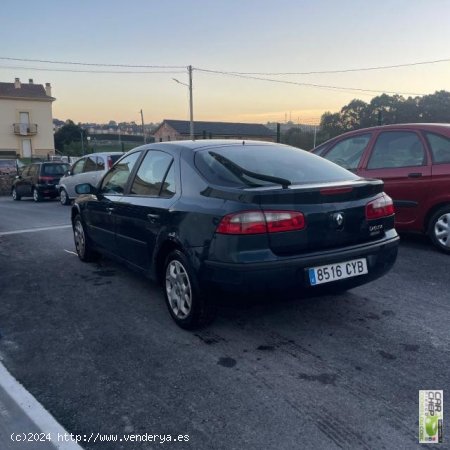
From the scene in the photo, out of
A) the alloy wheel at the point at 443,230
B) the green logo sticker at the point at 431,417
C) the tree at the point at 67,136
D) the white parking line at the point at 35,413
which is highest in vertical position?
the tree at the point at 67,136

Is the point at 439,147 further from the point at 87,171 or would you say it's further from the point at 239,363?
the point at 87,171

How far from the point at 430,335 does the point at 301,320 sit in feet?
3.27

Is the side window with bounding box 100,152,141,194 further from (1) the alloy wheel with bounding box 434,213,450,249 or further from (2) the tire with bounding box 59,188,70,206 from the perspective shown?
(2) the tire with bounding box 59,188,70,206

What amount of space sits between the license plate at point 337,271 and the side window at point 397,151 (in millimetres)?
3068

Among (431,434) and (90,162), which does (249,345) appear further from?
(90,162)

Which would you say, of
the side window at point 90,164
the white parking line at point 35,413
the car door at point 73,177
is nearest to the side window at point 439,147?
the white parking line at point 35,413

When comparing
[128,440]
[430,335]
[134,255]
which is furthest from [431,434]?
[134,255]

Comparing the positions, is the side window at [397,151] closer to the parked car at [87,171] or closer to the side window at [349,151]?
the side window at [349,151]

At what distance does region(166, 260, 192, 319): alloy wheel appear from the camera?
12.1 feet

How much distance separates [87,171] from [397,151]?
10.4 meters

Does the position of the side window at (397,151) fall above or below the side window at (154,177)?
above

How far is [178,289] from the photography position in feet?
12.5

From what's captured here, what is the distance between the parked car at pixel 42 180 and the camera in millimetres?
17828

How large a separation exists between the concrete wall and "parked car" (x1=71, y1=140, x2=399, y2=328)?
5805cm
